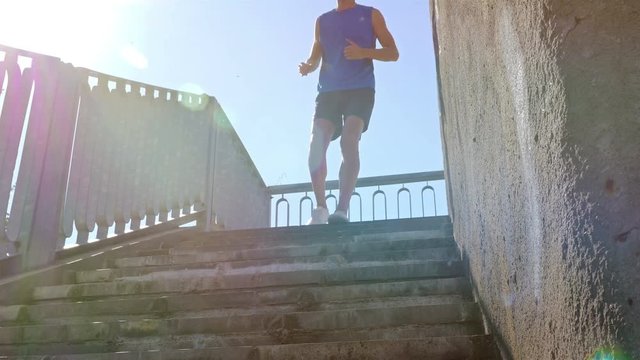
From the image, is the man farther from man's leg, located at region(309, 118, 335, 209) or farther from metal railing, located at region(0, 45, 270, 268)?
metal railing, located at region(0, 45, 270, 268)

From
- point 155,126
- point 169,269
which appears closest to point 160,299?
point 169,269

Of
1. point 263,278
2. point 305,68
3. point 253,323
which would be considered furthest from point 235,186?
point 253,323

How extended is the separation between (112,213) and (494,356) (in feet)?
10.7

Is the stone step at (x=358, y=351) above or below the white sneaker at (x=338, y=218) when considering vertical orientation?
below

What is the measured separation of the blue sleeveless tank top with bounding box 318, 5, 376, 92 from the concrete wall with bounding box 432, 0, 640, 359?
3.26 meters

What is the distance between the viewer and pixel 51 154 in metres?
4.09

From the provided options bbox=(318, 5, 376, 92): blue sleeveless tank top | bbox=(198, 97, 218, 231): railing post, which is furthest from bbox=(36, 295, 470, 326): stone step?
bbox=(198, 97, 218, 231): railing post

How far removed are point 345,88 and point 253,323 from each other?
2.64 m

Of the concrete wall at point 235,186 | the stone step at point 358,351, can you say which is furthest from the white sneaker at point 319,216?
the stone step at point 358,351

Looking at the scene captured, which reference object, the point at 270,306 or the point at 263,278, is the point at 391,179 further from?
the point at 270,306

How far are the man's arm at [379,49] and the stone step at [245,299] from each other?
231cm

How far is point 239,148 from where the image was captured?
7578 mm

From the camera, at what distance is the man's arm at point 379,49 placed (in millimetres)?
4855

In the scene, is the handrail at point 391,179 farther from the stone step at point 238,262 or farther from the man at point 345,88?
the stone step at point 238,262
